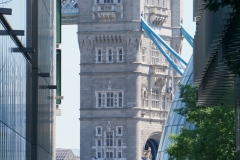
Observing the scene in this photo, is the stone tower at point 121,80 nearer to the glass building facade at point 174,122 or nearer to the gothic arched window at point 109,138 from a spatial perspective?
the gothic arched window at point 109,138

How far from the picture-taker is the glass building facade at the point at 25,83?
19016 millimetres

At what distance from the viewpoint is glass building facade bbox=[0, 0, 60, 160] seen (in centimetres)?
1902

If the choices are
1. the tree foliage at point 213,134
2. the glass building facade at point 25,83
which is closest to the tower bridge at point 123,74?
the tree foliage at point 213,134

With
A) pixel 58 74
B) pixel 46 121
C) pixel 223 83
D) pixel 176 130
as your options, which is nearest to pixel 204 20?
pixel 223 83

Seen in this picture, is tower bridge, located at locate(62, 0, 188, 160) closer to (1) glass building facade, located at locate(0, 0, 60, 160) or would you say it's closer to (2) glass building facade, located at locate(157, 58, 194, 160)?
(2) glass building facade, located at locate(157, 58, 194, 160)

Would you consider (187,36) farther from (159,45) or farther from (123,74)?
(123,74)

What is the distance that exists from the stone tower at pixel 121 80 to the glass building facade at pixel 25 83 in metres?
93.1

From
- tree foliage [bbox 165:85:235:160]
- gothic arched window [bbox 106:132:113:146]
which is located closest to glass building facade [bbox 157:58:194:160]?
tree foliage [bbox 165:85:235:160]

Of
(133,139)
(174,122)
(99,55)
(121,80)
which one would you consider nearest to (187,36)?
(121,80)

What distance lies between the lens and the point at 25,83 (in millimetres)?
23344

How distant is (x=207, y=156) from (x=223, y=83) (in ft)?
32.5

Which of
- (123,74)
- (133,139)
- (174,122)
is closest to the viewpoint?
(174,122)

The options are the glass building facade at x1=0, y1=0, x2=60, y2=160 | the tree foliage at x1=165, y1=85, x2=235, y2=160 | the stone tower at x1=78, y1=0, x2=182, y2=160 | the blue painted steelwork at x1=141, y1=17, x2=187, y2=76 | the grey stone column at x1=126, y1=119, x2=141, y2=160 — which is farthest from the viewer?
the blue painted steelwork at x1=141, y1=17, x2=187, y2=76

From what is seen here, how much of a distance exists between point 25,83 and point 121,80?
104 meters
